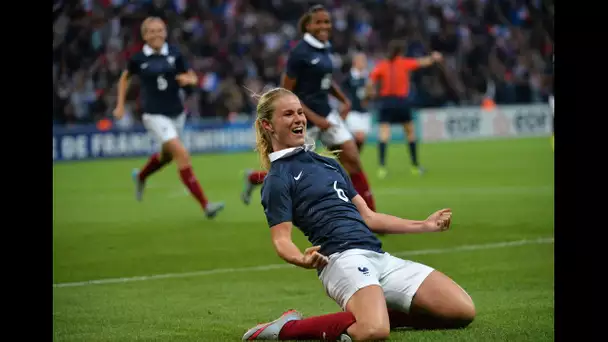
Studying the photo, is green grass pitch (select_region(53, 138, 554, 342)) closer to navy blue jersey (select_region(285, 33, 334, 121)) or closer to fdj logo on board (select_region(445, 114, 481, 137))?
navy blue jersey (select_region(285, 33, 334, 121))

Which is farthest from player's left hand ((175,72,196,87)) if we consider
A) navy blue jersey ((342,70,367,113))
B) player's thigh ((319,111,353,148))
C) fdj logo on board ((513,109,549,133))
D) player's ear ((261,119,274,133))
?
fdj logo on board ((513,109,549,133))

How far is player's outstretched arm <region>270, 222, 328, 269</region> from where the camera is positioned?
5324 millimetres

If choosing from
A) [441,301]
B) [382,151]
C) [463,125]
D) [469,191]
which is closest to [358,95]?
[382,151]

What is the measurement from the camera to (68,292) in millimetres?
8242

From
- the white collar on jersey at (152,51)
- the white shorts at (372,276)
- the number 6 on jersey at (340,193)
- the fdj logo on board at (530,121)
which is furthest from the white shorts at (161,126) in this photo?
the fdj logo on board at (530,121)

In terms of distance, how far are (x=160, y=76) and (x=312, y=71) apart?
260 centimetres

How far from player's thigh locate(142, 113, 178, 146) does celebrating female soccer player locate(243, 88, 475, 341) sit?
21.1ft

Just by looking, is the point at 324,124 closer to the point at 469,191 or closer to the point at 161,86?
the point at 161,86

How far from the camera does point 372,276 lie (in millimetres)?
5926

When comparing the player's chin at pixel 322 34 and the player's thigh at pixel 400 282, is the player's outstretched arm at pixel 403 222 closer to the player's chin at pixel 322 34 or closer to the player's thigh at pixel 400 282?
the player's thigh at pixel 400 282

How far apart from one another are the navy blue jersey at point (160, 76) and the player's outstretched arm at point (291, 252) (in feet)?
23.3
